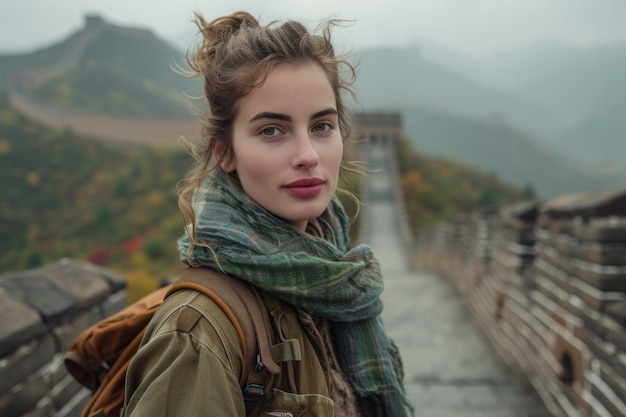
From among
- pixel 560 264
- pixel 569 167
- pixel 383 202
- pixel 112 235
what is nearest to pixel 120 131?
pixel 112 235

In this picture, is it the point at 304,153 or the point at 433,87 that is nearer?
the point at 304,153

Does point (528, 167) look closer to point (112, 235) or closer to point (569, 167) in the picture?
point (569, 167)

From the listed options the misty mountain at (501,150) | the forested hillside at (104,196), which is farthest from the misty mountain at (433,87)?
the forested hillside at (104,196)

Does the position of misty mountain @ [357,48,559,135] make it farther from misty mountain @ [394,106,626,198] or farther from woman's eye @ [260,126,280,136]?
woman's eye @ [260,126,280,136]

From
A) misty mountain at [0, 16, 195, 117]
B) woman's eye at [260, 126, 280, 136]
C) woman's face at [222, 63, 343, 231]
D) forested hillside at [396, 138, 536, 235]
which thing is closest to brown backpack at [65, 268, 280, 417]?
woman's face at [222, 63, 343, 231]

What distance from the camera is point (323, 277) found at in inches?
53.6

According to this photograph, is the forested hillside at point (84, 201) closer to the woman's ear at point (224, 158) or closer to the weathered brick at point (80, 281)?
the weathered brick at point (80, 281)

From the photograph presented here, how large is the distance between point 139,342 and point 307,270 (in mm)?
548

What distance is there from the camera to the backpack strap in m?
1.16

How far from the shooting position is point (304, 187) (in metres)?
1.40

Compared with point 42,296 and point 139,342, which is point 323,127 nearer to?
point 139,342

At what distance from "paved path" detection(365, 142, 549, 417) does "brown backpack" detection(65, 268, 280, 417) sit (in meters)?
0.77

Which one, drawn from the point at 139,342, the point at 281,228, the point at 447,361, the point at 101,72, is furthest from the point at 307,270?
the point at 101,72

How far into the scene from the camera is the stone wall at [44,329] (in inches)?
74.9
